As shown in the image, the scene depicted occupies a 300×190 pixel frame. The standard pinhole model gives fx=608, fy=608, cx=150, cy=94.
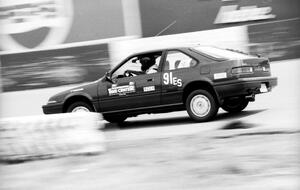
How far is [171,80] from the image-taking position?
34.0 feet

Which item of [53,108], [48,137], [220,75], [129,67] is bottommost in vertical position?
[48,137]

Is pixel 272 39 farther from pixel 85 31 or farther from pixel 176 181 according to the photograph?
pixel 176 181

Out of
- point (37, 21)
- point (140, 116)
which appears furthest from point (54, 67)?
point (140, 116)

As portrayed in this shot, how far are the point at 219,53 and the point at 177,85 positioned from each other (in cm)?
90

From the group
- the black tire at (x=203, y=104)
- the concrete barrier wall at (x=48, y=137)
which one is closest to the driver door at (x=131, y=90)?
the black tire at (x=203, y=104)

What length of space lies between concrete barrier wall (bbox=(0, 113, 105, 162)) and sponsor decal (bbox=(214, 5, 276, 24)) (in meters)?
7.32

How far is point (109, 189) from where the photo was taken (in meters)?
5.44

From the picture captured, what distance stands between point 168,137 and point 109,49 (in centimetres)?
668

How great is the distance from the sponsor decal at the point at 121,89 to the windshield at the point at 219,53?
1318 mm

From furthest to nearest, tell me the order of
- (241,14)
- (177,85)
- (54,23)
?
(54,23) < (241,14) < (177,85)

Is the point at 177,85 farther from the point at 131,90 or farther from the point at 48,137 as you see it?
the point at 48,137

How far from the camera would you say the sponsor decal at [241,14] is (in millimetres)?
14155

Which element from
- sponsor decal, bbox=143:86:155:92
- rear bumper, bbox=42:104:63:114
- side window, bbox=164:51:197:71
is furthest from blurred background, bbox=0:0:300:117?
sponsor decal, bbox=143:86:155:92

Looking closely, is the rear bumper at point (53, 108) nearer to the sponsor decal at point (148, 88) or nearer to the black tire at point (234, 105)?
the sponsor decal at point (148, 88)
